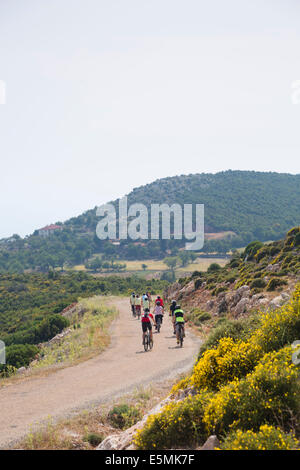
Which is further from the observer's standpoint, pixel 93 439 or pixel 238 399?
pixel 93 439

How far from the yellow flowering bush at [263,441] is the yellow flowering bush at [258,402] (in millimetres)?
467

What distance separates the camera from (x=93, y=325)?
22938mm

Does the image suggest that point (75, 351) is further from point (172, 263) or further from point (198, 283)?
point (172, 263)

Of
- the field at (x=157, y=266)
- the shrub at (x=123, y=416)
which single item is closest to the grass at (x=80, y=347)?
the shrub at (x=123, y=416)

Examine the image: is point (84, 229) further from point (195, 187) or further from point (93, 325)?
point (93, 325)

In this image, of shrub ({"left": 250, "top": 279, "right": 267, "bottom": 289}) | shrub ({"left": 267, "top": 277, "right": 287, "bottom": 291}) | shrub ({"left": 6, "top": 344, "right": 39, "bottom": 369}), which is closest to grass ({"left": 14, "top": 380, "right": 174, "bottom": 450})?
shrub ({"left": 6, "top": 344, "right": 39, "bottom": 369})

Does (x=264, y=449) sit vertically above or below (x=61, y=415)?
above

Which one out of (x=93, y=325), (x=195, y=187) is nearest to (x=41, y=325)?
(x=93, y=325)

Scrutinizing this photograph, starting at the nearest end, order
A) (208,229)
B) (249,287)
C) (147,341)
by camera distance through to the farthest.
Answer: (147,341) < (249,287) < (208,229)

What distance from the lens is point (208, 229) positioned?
147000 millimetres

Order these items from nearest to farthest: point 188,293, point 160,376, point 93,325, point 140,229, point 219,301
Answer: point 160,376 < point 93,325 < point 219,301 < point 188,293 < point 140,229

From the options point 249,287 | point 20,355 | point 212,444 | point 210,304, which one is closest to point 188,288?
point 210,304

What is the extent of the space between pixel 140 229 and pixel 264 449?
139571 millimetres

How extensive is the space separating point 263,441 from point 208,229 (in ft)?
472
